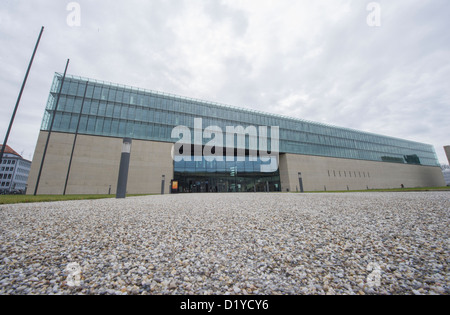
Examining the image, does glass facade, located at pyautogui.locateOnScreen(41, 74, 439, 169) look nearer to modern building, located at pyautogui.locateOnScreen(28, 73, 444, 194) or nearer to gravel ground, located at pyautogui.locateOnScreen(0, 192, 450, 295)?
modern building, located at pyautogui.locateOnScreen(28, 73, 444, 194)

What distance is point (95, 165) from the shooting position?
3091cm

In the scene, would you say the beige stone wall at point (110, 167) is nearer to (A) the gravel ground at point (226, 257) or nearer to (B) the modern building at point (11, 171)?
(A) the gravel ground at point (226, 257)

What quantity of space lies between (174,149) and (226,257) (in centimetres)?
3502

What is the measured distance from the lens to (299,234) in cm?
502

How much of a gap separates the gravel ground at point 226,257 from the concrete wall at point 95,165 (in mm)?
28125

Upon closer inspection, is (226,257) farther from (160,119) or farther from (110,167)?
(160,119)

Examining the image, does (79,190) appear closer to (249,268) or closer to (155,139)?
(155,139)

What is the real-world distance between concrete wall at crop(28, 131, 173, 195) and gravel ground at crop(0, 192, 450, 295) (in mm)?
28125

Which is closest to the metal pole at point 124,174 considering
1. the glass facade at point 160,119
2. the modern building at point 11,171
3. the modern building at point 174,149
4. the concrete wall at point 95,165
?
the modern building at point 174,149

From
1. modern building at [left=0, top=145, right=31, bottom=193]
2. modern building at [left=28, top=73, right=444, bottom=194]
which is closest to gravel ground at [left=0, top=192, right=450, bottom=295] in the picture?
modern building at [left=28, top=73, right=444, bottom=194]
